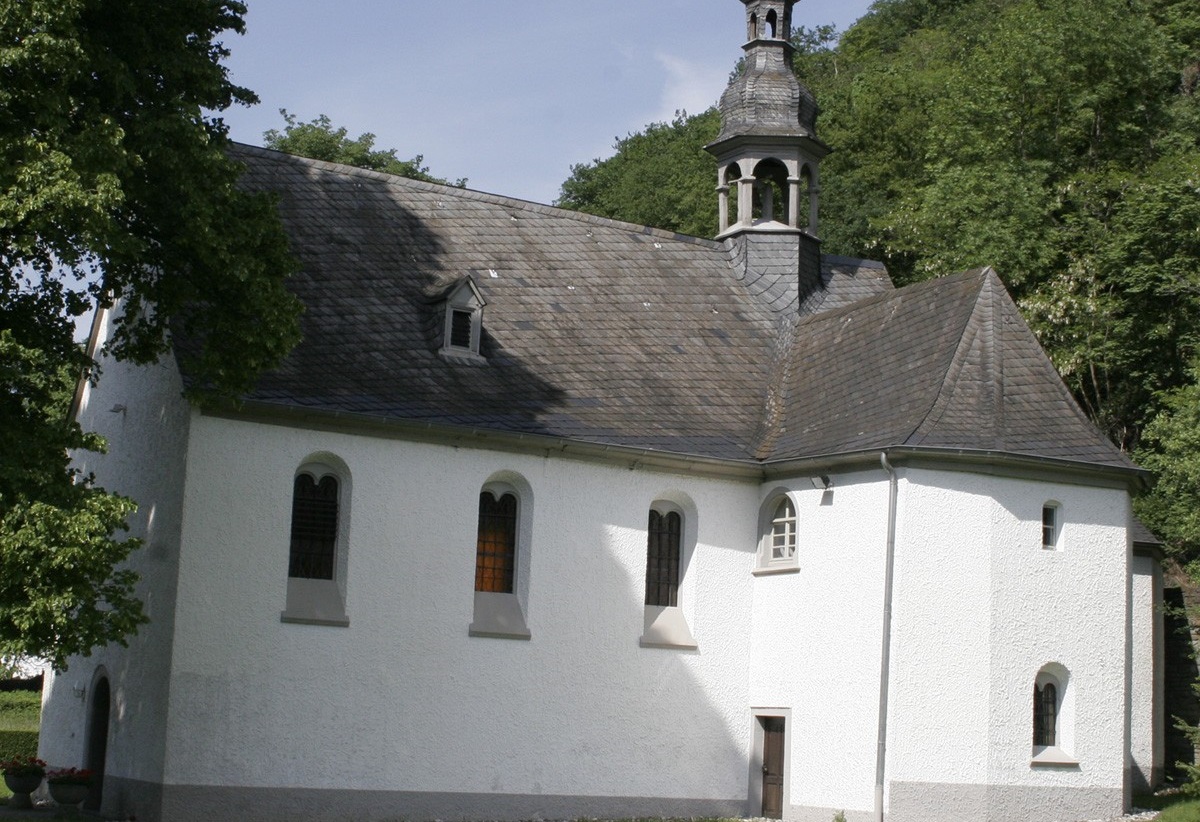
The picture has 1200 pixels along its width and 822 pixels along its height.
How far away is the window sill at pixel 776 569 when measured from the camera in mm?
22253

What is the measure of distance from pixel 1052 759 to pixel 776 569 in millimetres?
4660

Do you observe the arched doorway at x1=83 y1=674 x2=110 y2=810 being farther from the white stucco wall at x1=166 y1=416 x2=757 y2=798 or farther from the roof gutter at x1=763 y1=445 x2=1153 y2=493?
the roof gutter at x1=763 y1=445 x2=1153 y2=493

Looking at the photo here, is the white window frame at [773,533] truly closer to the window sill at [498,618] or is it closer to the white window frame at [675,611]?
the white window frame at [675,611]

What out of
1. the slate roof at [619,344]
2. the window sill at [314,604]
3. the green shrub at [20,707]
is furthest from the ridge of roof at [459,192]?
the green shrub at [20,707]

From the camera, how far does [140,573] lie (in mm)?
20094

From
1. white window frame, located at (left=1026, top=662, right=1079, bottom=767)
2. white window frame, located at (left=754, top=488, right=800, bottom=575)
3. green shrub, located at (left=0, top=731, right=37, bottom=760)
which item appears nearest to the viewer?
white window frame, located at (left=1026, top=662, right=1079, bottom=767)

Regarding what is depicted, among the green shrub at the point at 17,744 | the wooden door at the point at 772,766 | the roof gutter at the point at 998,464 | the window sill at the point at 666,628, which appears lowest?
the green shrub at the point at 17,744

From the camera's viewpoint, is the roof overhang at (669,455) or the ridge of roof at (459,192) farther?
the ridge of roof at (459,192)

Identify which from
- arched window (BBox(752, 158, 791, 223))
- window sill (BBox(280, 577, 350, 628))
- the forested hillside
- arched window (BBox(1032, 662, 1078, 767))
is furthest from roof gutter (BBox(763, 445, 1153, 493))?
arched window (BBox(752, 158, 791, 223))

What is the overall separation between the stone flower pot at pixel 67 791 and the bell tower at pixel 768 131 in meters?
14.9

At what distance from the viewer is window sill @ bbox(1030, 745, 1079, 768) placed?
20.3 meters

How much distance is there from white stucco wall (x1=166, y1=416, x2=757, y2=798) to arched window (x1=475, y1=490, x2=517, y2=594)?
411 mm

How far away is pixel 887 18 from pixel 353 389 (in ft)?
169

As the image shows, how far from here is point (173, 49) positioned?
16.3m
